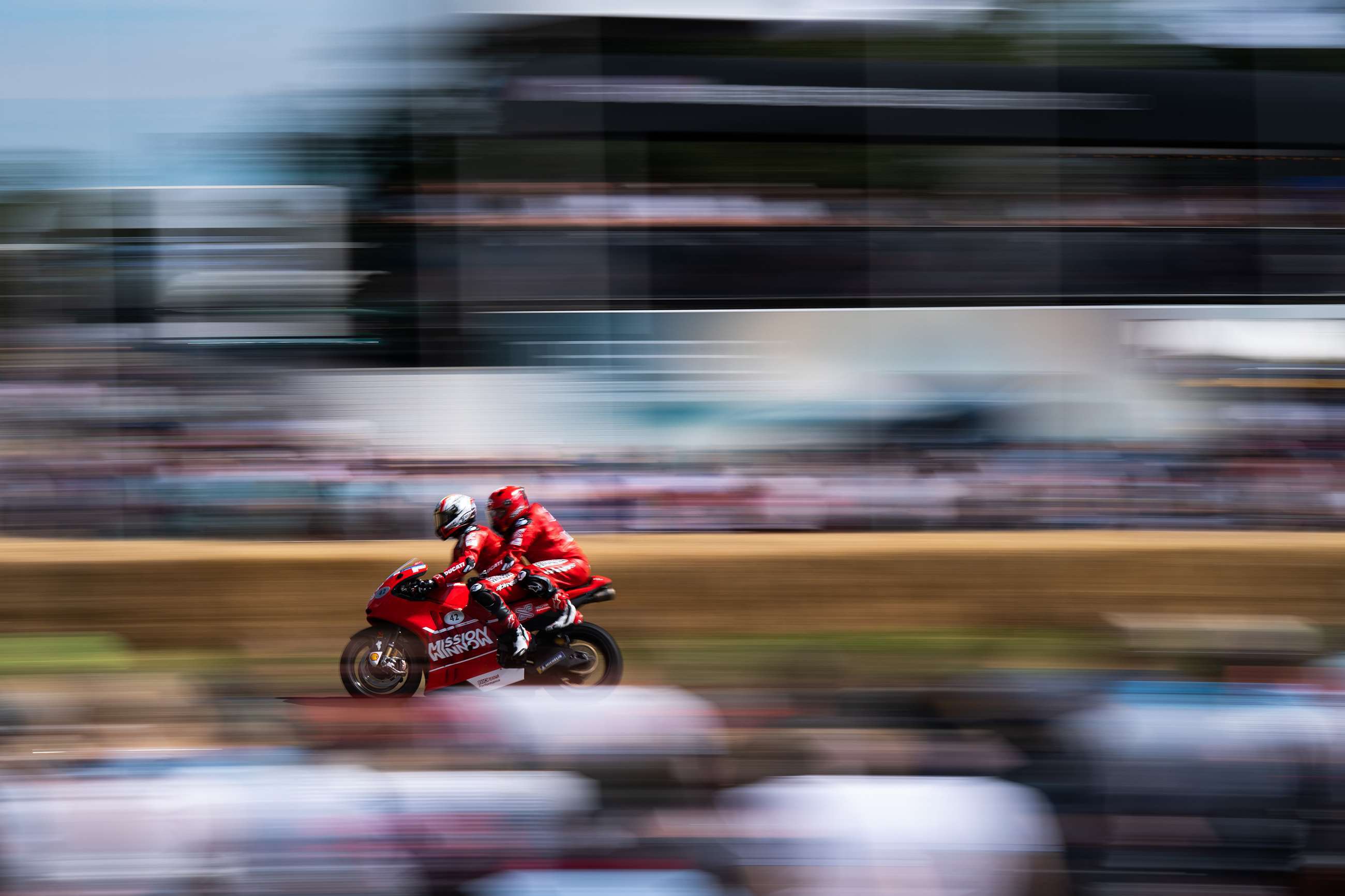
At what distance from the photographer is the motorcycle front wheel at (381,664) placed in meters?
6.18

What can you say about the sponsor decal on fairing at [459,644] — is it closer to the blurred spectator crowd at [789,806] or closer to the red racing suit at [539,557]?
the red racing suit at [539,557]

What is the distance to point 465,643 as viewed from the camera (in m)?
6.61

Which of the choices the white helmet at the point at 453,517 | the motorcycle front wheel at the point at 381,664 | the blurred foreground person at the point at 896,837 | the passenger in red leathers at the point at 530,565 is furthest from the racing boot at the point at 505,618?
the blurred foreground person at the point at 896,837

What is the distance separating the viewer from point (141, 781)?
284 centimetres

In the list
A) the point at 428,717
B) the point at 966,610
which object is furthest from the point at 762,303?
→ the point at 428,717

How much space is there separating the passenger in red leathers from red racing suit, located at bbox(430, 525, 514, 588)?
37 millimetres

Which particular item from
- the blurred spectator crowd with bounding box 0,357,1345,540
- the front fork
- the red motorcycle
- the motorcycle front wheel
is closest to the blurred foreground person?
the red motorcycle

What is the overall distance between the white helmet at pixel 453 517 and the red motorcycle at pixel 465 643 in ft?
0.82

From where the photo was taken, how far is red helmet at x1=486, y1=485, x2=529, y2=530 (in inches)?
268

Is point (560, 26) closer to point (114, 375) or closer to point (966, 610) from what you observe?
point (114, 375)

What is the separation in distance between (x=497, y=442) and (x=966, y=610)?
12.7 ft

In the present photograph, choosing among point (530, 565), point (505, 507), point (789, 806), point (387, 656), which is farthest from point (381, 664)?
point (789, 806)

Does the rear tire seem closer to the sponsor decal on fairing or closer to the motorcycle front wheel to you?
the sponsor decal on fairing

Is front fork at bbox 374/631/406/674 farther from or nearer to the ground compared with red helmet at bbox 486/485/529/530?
nearer to the ground
